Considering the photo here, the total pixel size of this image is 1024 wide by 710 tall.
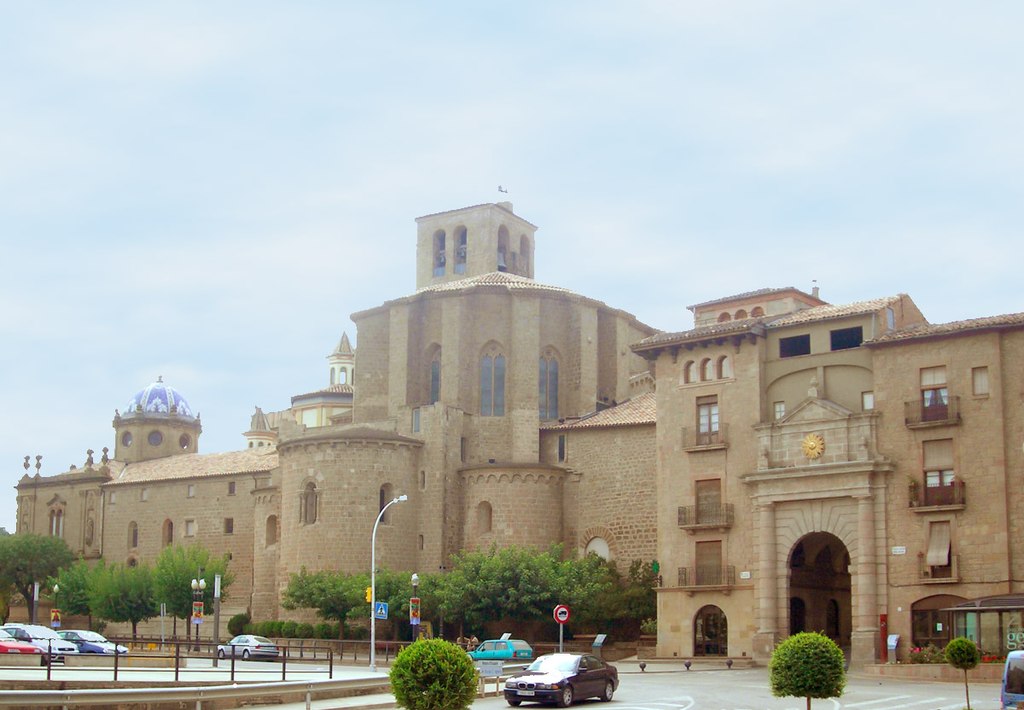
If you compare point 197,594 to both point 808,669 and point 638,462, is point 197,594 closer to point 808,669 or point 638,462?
point 638,462

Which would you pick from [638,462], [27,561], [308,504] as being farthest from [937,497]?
[27,561]

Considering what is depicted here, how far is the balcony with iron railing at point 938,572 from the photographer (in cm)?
4472

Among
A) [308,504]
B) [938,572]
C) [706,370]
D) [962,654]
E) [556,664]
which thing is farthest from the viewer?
[308,504]

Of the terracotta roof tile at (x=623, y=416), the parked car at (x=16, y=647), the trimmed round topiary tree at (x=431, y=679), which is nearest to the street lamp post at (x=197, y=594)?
the parked car at (x=16, y=647)

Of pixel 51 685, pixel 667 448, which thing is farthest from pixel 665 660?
pixel 51 685

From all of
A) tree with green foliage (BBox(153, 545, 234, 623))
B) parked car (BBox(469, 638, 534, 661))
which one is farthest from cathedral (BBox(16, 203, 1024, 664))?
parked car (BBox(469, 638, 534, 661))

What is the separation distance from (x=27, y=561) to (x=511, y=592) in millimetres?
37470

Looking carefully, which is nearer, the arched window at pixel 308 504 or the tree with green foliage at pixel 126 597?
the arched window at pixel 308 504

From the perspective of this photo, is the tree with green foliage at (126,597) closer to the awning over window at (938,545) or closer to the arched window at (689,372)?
the arched window at (689,372)

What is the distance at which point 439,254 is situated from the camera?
78.1 meters

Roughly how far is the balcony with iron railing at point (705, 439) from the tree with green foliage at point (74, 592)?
37.0m

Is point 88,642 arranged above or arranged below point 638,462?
below

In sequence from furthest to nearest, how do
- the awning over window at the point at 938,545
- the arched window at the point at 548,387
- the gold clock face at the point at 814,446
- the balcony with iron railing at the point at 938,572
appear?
the arched window at the point at 548,387 → the gold clock face at the point at 814,446 → the awning over window at the point at 938,545 → the balcony with iron railing at the point at 938,572

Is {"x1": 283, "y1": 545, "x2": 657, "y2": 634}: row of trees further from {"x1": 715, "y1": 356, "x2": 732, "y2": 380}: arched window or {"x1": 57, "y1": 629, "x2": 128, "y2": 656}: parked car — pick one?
{"x1": 57, "y1": 629, "x2": 128, "y2": 656}: parked car
